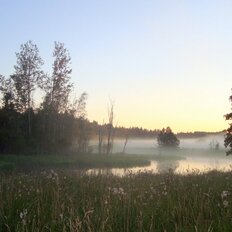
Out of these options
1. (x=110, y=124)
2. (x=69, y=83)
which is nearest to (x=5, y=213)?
(x=69, y=83)

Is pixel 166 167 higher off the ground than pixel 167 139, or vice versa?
pixel 167 139

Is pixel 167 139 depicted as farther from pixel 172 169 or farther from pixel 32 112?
pixel 172 169

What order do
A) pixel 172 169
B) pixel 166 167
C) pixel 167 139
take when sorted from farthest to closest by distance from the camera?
1. pixel 167 139
2. pixel 166 167
3. pixel 172 169

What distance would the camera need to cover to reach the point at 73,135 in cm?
7688

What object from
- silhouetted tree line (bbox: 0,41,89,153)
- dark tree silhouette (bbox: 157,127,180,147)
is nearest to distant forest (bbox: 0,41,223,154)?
silhouetted tree line (bbox: 0,41,89,153)

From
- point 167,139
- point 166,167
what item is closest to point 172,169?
point 166,167

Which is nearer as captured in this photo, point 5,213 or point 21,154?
point 5,213

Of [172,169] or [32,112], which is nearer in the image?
[172,169]

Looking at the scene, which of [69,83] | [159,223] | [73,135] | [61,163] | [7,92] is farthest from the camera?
[73,135]

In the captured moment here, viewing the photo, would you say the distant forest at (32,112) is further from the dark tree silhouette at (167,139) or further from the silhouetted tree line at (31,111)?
the dark tree silhouette at (167,139)

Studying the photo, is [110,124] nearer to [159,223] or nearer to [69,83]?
[69,83]

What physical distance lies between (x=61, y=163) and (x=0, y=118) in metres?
10.5

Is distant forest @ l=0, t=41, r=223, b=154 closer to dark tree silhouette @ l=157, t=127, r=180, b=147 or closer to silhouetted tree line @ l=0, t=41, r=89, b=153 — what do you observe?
silhouetted tree line @ l=0, t=41, r=89, b=153

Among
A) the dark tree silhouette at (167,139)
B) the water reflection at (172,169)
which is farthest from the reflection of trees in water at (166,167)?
the dark tree silhouette at (167,139)
